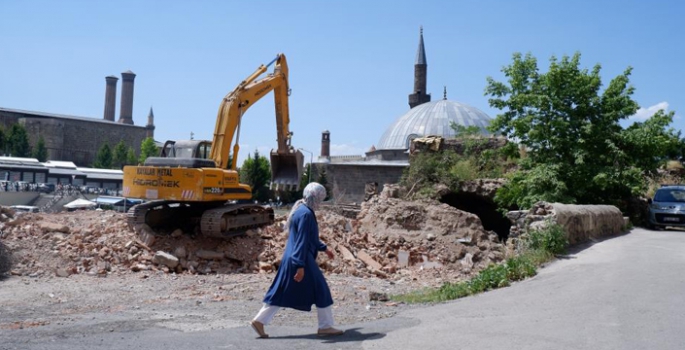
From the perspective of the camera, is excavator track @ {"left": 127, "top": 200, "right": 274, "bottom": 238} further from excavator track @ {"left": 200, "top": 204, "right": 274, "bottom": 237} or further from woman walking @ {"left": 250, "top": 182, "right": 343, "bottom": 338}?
woman walking @ {"left": 250, "top": 182, "right": 343, "bottom": 338}

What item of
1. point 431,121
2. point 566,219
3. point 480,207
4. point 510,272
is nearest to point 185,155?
point 510,272

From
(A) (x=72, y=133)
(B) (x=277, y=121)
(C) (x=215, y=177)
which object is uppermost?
(A) (x=72, y=133)

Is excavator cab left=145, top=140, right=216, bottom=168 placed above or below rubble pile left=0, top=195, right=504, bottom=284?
above

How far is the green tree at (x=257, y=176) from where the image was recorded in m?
56.2

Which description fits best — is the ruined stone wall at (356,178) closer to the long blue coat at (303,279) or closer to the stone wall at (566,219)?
the stone wall at (566,219)

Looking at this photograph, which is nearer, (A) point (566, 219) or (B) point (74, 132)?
(A) point (566, 219)

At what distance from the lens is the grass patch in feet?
26.7

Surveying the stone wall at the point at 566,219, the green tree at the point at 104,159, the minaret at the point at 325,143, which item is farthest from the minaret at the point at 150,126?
the stone wall at the point at 566,219

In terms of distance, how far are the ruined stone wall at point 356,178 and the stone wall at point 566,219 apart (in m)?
18.8

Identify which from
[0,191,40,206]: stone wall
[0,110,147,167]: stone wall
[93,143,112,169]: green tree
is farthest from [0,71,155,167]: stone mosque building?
[0,191,40,206]: stone wall

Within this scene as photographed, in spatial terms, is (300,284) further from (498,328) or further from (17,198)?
(17,198)

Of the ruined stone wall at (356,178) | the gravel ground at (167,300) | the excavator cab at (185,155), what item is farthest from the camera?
the ruined stone wall at (356,178)

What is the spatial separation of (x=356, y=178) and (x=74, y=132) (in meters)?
70.8

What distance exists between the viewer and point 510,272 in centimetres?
873
